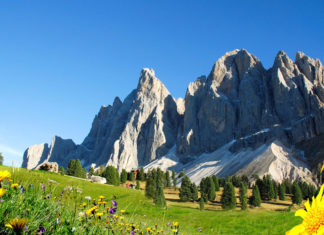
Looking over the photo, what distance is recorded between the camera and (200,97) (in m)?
199

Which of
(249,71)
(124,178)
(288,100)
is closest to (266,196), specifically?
(124,178)

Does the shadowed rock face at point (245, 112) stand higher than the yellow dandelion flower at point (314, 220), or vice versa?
the shadowed rock face at point (245, 112)

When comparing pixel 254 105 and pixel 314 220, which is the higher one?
pixel 254 105

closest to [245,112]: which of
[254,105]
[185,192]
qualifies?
[254,105]

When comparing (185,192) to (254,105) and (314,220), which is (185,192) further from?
(254,105)

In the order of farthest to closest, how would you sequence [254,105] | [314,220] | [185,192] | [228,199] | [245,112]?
[245,112] → [254,105] → [185,192] → [228,199] → [314,220]

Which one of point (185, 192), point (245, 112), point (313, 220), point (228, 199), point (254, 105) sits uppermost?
point (254, 105)

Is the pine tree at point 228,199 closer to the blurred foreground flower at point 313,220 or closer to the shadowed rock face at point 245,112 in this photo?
the blurred foreground flower at point 313,220

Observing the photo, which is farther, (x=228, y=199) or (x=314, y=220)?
(x=228, y=199)

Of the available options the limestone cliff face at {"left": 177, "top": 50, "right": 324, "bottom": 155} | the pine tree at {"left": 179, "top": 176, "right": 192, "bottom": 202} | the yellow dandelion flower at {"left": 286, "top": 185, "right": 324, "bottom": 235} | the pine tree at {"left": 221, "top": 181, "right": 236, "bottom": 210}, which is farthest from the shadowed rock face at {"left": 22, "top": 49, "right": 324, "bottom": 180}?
the yellow dandelion flower at {"left": 286, "top": 185, "right": 324, "bottom": 235}

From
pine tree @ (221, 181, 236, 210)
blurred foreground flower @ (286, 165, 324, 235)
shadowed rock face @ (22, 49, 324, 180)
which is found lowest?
pine tree @ (221, 181, 236, 210)

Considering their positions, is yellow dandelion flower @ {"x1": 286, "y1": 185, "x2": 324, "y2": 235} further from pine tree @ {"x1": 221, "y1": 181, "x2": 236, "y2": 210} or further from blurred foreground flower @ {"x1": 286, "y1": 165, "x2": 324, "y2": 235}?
pine tree @ {"x1": 221, "y1": 181, "x2": 236, "y2": 210}

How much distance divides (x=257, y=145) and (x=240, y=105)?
40398 mm

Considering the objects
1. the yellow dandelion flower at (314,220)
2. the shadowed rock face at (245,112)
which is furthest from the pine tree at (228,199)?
the shadowed rock face at (245,112)
